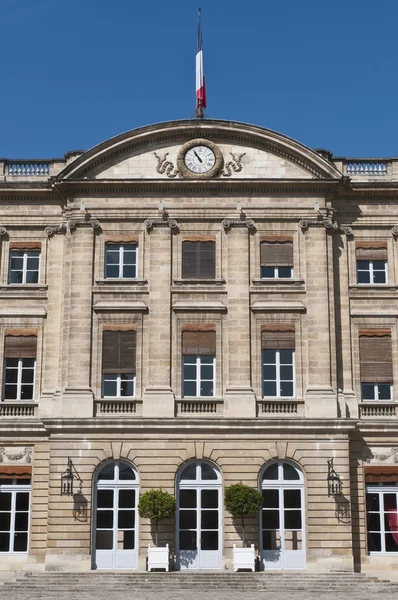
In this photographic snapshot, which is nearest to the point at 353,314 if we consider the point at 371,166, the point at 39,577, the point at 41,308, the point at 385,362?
the point at 385,362

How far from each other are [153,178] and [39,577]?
13.4 m

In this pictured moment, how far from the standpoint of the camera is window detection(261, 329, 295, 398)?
3059 cm

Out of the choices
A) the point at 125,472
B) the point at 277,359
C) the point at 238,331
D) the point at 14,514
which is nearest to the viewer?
the point at 125,472

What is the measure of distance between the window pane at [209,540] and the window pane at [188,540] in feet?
0.82

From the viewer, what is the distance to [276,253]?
104 feet

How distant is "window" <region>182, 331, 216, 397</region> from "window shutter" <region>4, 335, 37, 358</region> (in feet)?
16.7

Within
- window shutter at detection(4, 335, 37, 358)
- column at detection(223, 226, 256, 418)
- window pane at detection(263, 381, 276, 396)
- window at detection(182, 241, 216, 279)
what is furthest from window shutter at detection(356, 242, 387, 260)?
window shutter at detection(4, 335, 37, 358)

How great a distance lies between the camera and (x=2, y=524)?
29.9m

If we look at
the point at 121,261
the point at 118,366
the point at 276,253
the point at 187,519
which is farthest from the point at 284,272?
the point at 187,519

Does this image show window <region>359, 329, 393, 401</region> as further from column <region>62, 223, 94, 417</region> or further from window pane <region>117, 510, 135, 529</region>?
column <region>62, 223, 94, 417</region>

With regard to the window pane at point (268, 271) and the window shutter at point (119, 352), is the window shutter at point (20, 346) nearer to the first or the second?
the window shutter at point (119, 352)

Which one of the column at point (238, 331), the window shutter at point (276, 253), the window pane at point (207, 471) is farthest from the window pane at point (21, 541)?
the window shutter at point (276, 253)

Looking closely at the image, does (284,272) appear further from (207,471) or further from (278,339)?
(207,471)

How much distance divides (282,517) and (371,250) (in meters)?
9.61
